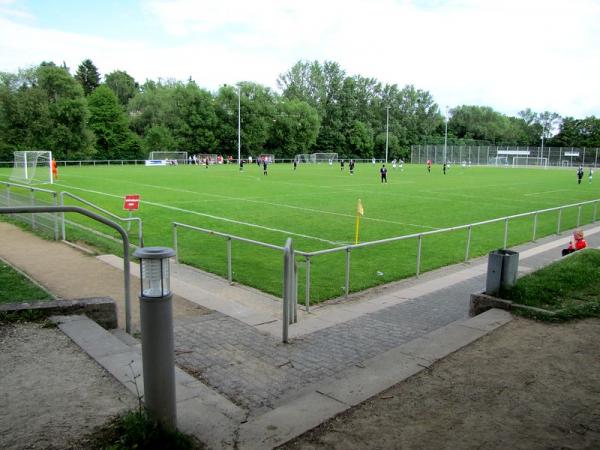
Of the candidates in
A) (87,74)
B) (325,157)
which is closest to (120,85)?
(87,74)

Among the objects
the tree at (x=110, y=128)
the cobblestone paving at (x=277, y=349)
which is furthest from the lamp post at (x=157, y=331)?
the tree at (x=110, y=128)

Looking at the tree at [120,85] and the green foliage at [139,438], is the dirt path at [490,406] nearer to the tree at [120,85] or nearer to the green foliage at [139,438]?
the green foliage at [139,438]

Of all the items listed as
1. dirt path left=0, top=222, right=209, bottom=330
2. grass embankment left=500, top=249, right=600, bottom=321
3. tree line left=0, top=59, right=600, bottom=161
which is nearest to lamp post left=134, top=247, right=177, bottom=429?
dirt path left=0, top=222, right=209, bottom=330

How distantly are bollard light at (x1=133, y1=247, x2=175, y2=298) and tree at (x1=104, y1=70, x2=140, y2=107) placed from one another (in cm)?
11460

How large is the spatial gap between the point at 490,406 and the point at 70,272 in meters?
8.43

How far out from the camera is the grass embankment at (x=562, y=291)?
7.00m

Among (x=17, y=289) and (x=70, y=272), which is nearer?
(x=17, y=289)

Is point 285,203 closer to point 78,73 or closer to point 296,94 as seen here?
point 296,94

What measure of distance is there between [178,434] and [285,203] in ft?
72.0

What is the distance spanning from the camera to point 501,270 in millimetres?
7469

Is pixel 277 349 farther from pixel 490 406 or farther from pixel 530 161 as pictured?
pixel 530 161

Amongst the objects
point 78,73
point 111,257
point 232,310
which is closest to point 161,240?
point 111,257

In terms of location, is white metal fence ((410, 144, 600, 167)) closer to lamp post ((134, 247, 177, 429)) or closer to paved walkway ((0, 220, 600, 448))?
paved walkway ((0, 220, 600, 448))

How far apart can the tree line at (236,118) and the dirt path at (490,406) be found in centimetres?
6819
